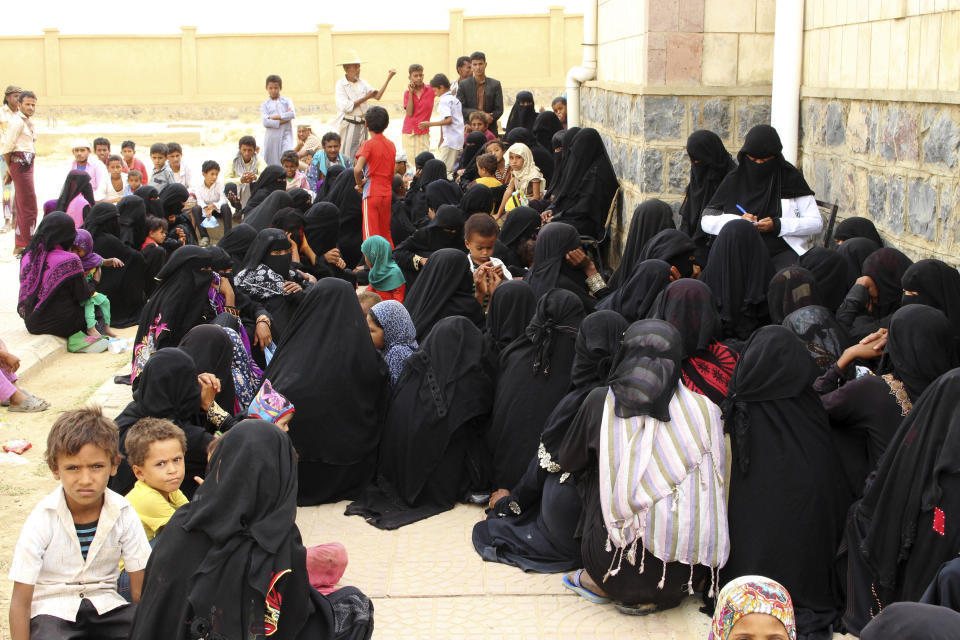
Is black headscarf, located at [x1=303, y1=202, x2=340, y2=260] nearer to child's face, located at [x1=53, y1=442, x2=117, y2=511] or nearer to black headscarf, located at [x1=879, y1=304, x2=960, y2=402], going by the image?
child's face, located at [x1=53, y1=442, x2=117, y2=511]

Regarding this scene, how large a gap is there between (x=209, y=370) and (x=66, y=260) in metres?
3.42

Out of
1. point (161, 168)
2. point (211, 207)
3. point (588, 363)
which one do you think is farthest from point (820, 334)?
point (161, 168)

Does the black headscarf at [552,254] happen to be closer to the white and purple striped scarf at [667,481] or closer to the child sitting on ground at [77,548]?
the white and purple striped scarf at [667,481]

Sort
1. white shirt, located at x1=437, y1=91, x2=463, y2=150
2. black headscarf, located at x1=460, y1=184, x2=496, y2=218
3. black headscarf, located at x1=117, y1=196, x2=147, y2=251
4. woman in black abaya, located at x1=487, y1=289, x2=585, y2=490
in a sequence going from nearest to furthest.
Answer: woman in black abaya, located at x1=487, y1=289, x2=585, y2=490
black headscarf, located at x1=460, y1=184, x2=496, y2=218
black headscarf, located at x1=117, y1=196, x2=147, y2=251
white shirt, located at x1=437, y1=91, x2=463, y2=150

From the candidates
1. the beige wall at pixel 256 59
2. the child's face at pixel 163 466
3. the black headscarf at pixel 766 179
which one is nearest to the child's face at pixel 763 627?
the child's face at pixel 163 466

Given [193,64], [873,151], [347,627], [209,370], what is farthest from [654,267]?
[193,64]

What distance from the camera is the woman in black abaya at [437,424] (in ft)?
15.0

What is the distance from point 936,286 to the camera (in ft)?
13.4

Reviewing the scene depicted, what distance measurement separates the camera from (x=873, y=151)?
5.29m

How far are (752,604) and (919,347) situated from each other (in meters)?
1.44

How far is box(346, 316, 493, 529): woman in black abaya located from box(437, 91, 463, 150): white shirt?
780 cm

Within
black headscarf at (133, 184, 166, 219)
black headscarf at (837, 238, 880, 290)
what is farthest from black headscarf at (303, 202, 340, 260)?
black headscarf at (837, 238, 880, 290)

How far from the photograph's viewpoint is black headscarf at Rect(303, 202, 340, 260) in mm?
7637

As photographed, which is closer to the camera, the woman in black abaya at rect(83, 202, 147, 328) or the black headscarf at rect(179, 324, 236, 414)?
the black headscarf at rect(179, 324, 236, 414)
